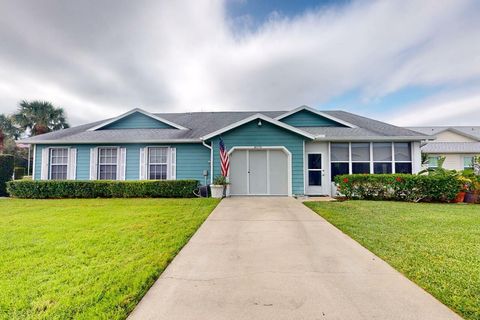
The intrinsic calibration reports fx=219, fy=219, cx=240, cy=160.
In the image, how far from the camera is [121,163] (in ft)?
38.4

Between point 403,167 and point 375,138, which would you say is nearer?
point 375,138

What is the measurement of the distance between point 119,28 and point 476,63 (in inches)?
774

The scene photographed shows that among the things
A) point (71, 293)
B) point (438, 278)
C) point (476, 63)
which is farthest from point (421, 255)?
point (476, 63)

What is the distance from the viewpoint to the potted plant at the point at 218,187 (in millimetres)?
9758

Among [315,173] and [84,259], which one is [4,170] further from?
[315,173]

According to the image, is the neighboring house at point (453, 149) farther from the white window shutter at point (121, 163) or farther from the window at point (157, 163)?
the white window shutter at point (121, 163)

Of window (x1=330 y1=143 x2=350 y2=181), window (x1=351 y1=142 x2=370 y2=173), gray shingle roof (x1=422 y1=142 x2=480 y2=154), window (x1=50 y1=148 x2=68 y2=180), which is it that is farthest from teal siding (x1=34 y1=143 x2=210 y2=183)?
gray shingle roof (x1=422 y1=142 x2=480 y2=154)

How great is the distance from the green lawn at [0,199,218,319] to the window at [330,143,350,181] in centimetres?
760

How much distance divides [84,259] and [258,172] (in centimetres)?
815

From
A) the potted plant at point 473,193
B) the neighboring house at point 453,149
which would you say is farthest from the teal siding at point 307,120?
the neighboring house at point 453,149

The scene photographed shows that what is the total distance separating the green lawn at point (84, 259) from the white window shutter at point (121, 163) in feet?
15.8

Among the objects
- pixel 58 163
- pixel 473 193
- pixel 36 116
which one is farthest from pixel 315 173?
pixel 36 116

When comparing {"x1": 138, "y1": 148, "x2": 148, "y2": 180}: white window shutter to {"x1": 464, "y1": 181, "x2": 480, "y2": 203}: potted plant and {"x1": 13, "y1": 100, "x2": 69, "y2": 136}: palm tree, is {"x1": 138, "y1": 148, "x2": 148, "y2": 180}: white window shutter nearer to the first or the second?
{"x1": 464, "y1": 181, "x2": 480, "y2": 203}: potted plant

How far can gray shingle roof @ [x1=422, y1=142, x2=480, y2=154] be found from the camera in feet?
59.3
